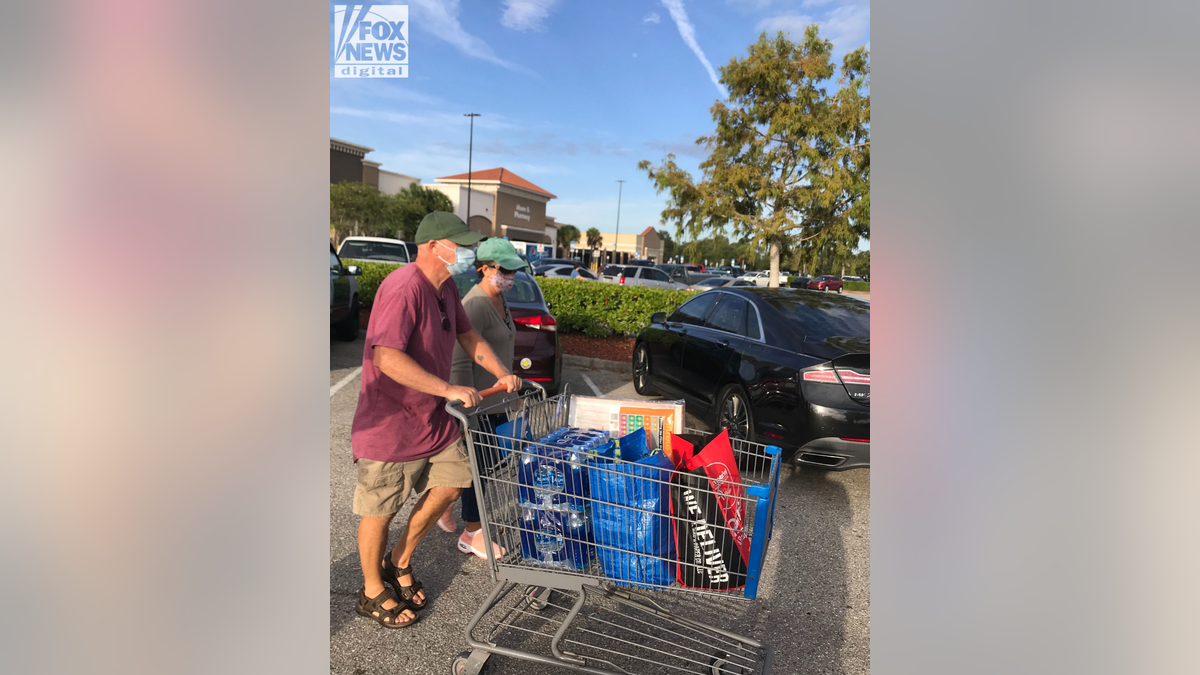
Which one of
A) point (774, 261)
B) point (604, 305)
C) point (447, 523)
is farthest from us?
point (774, 261)

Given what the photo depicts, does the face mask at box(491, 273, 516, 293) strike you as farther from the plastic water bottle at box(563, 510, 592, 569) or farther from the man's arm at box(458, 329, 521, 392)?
the plastic water bottle at box(563, 510, 592, 569)

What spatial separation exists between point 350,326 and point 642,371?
5.73 meters

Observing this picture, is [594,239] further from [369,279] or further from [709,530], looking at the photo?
[709,530]

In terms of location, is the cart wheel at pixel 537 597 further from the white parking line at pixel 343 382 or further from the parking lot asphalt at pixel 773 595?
the white parking line at pixel 343 382

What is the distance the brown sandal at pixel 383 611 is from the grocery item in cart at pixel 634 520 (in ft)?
3.79

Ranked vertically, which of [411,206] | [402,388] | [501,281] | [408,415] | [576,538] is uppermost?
[411,206]

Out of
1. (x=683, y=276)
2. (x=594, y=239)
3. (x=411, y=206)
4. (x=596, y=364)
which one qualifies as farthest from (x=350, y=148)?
(x=594, y=239)

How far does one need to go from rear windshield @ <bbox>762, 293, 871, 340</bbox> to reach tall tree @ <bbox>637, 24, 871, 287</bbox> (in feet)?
21.6

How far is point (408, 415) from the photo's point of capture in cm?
282

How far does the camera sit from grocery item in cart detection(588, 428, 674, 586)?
2324 millimetres
